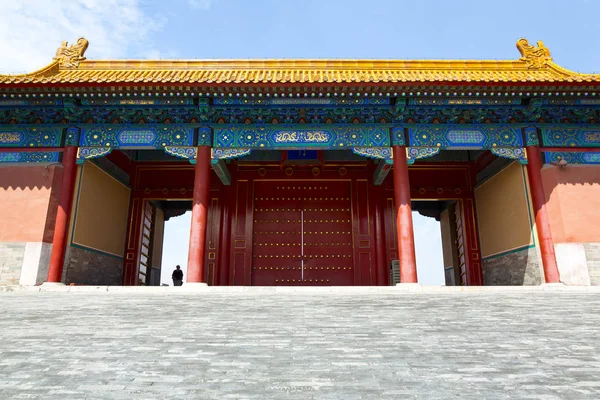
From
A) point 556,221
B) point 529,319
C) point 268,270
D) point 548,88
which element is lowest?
point 529,319

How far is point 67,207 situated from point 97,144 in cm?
157

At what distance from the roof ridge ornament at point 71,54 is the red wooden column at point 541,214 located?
11858mm

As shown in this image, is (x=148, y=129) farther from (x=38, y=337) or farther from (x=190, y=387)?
(x=190, y=387)

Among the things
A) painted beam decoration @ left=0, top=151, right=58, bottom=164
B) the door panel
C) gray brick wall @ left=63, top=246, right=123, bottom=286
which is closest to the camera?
gray brick wall @ left=63, top=246, right=123, bottom=286

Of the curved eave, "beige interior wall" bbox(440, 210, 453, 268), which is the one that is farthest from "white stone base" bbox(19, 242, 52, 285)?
"beige interior wall" bbox(440, 210, 453, 268)

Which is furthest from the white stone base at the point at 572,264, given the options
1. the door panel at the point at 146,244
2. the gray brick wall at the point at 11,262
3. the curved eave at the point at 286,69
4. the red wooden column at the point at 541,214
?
the gray brick wall at the point at 11,262

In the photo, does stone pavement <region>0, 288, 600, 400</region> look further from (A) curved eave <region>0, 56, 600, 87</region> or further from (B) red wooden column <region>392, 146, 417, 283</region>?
(A) curved eave <region>0, 56, 600, 87</region>

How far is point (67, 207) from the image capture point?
8.84 m

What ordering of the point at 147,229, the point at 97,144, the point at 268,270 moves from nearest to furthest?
the point at 97,144, the point at 268,270, the point at 147,229

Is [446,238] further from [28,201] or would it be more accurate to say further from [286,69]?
[28,201]

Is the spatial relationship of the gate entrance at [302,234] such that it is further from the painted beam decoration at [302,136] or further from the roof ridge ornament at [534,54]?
the roof ridge ornament at [534,54]

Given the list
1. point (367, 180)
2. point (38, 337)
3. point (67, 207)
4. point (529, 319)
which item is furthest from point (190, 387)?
point (367, 180)

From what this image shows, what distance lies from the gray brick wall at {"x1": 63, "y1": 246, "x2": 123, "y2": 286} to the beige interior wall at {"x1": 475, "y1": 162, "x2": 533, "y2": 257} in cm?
1010

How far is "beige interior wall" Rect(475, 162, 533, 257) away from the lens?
9.43m
